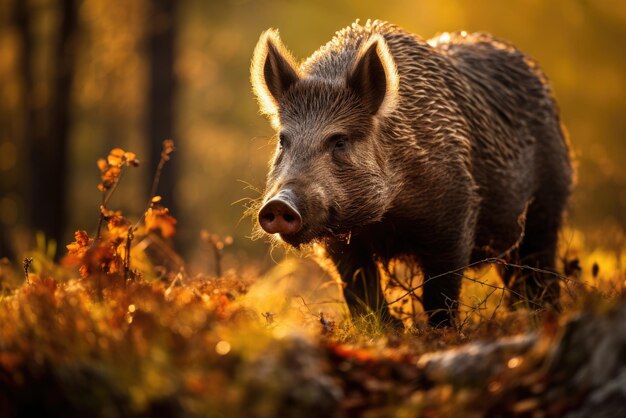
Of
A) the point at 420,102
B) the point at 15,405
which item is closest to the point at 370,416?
the point at 15,405

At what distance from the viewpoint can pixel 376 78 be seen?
18.9 ft

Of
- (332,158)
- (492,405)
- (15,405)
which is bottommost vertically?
(492,405)

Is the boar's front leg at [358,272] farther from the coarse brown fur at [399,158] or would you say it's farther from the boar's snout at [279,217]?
the boar's snout at [279,217]

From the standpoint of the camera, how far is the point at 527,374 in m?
3.17

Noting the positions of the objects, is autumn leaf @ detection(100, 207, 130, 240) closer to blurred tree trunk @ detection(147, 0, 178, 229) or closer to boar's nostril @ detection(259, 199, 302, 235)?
boar's nostril @ detection(259, 199, 302, 235)

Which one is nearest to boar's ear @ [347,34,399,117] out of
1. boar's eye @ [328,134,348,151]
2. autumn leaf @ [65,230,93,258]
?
boar's eye @ [328,134,348,151]

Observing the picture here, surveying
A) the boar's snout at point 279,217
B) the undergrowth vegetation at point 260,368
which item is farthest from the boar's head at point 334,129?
the undergrowth vegetation at point 260,368

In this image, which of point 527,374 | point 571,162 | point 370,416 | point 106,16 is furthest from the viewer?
point 106,16

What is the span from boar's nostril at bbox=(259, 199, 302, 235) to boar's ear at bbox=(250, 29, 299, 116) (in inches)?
54.7

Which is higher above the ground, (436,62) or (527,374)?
(436,62)

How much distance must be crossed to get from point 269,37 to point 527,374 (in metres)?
3.51

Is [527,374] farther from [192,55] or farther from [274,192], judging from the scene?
[192,55]

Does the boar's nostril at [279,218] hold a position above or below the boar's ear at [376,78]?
below

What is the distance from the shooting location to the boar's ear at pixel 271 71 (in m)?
5.98
